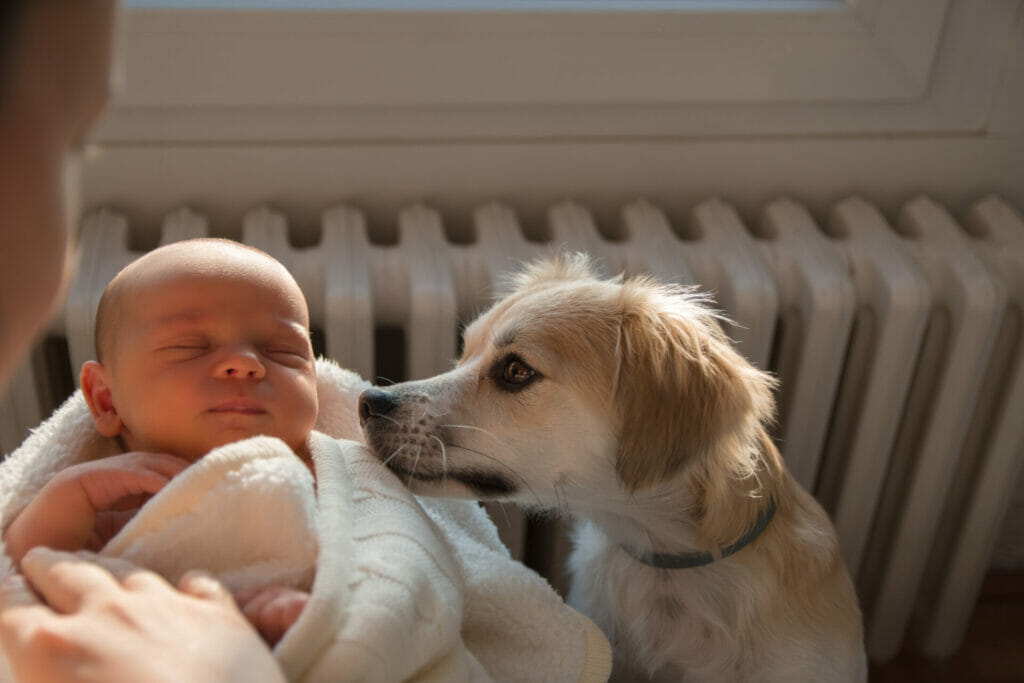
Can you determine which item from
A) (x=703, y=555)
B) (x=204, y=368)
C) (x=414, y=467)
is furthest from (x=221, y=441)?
(x=703, y=555)

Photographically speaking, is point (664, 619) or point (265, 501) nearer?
point (265, 501)

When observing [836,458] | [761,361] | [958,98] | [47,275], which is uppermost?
[47,275]

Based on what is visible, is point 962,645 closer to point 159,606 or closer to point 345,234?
point 345,234

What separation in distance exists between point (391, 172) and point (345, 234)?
0.39 ft

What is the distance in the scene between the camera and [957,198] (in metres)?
1.52

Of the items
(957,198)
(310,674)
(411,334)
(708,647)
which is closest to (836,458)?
(957,198)

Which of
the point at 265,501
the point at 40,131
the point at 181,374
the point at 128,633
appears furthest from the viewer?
the point at 181,374

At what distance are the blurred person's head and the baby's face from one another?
55 centimetres

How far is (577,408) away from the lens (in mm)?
959

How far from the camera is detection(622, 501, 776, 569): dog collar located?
1.03m

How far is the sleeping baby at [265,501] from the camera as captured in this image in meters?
0.74

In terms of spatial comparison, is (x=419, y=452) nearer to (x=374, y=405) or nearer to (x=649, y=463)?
(x=374, y=405)

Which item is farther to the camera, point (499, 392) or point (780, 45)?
point (780, 45)

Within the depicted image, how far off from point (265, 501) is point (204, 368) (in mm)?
173
